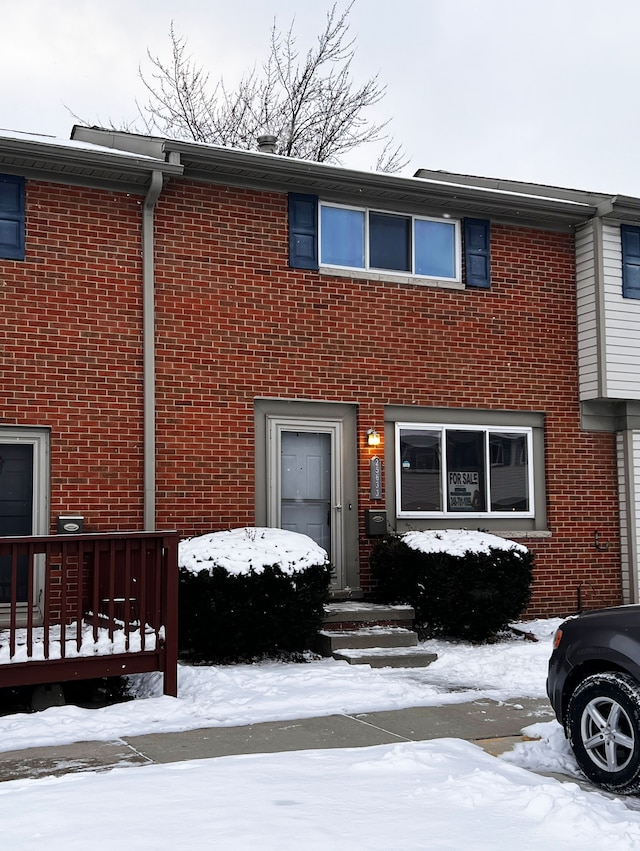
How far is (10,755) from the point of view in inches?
233

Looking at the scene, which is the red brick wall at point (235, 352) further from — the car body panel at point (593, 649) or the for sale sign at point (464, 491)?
the car body panel at point (593, 649)

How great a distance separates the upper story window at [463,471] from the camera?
1173cm

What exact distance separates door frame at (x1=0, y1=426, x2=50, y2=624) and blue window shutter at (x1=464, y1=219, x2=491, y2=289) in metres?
5.73

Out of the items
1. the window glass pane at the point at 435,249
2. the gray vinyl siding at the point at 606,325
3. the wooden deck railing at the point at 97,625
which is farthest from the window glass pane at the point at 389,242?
the wooden deck railing at the point at 97,625

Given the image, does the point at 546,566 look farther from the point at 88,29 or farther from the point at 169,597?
the point at 88,29

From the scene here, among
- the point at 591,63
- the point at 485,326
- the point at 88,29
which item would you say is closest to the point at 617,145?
the point at 591,63

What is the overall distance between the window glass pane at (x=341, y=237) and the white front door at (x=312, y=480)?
2.03 metres

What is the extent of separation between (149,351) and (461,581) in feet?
13.8

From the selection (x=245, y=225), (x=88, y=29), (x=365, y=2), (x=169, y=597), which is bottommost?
(x=169, y=597)

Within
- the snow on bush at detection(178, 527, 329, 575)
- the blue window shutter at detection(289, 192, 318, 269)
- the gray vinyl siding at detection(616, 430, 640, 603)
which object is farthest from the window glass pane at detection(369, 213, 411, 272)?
the snow on bush at detection(178, 527, 329, 575)

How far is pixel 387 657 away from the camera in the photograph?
30.2ft

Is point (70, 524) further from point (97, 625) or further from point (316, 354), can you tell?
point (316, 354)

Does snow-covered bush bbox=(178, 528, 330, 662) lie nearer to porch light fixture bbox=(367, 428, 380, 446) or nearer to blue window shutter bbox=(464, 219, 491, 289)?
porch light fixture bbox=(367, 428, 380, 446)

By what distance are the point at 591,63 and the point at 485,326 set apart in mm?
85077
